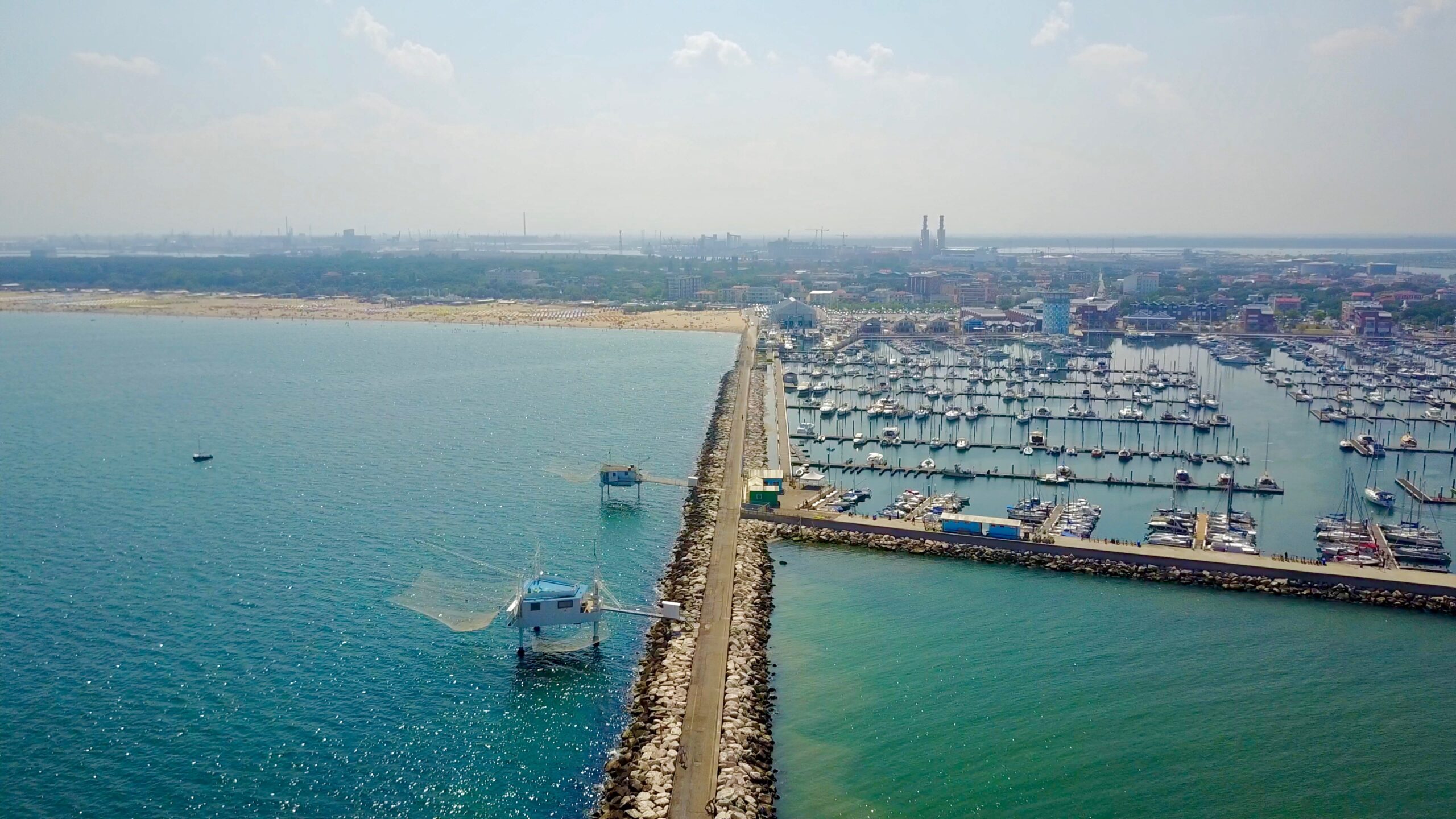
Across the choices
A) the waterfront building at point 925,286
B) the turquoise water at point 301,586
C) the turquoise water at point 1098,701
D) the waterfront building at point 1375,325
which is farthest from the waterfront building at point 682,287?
the turquoise water at point 1098,701

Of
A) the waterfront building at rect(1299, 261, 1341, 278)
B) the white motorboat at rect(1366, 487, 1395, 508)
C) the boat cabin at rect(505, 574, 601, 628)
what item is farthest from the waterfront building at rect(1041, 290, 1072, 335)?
the boat cabin at rect(505, 574, 601, 628)

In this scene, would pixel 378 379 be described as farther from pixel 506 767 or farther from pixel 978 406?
pixel 506 767

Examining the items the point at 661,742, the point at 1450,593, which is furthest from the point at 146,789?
the point at 1450,593

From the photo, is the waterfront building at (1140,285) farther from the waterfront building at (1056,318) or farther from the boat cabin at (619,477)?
the boat cabin at (619,477)

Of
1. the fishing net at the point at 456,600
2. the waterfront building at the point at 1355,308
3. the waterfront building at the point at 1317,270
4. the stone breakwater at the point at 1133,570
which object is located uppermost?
the waterfront building at the point at 1317,270

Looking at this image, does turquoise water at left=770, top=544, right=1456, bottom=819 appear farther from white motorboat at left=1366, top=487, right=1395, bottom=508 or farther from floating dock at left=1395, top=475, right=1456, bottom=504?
floating dock at left=1395, top=475, right=1456, bottom=504

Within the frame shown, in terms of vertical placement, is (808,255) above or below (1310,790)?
above
